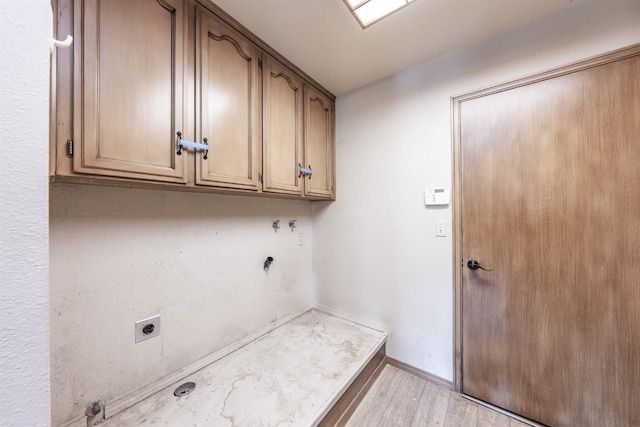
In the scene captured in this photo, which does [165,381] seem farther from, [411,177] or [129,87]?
[411,177]

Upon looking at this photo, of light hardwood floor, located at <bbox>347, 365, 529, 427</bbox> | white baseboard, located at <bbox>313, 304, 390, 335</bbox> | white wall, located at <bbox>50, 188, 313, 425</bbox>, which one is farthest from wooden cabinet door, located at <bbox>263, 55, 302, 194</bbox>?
light hardwood floor, located at <bbox>347, 365, 529, 427</bbox>

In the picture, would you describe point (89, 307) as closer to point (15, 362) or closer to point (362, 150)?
point (15, 362)

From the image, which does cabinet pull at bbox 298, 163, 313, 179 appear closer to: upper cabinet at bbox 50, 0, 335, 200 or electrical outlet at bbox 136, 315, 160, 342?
upper cabinet at bbox 50, 0, 335, 200

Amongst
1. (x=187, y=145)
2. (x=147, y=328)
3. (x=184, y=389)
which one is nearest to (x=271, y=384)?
(x=184, y=389)

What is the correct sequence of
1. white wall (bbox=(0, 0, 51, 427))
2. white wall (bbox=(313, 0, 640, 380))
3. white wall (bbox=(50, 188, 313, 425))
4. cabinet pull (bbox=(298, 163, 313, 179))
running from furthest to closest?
1. cabinet pull (bbox=(298, 163, 313, 179))
2. white wall (bbox=(313, 0, 640, 380))
3. white wall (bbox=(50, 188, 313, 425))
4. white wall (bbox=(0, 0, 51, 427))

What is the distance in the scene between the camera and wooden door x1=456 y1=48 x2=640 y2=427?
1170 millimetres

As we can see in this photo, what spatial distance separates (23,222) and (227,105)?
3.63ft

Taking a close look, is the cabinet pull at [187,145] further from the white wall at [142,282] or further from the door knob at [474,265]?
the door knob at [474,265]

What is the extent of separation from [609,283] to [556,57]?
1.21m

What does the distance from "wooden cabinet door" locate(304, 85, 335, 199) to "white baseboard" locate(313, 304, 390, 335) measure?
3.38ft

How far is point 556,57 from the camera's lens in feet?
4.32

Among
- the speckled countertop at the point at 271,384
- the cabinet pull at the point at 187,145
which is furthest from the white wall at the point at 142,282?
the cabinet pull at the point at 187,145

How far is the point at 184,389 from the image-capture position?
1.26m

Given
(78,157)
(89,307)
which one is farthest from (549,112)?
(89,307)
